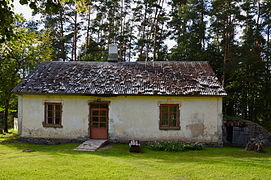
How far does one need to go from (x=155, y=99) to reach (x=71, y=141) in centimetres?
620

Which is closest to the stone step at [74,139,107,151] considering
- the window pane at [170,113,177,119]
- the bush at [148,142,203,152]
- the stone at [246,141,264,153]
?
the bush at [148,142,203,152]

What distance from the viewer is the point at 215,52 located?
26.4 m

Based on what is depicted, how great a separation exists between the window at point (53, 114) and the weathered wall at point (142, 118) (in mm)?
298

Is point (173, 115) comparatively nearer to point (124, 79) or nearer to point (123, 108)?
point (123, 108)

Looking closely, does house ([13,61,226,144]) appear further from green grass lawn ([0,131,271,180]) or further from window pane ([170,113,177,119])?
green grass lawn ([0,131,271,180])

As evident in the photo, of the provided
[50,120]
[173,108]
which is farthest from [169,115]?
[50,120]

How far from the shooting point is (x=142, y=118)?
14609 millimetres

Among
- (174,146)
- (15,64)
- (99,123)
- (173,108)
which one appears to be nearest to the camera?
(174,146)

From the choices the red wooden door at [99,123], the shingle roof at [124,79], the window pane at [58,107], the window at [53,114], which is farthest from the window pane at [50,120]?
the red wooden door at [99,123]

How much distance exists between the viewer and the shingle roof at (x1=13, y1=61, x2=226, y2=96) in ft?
47.5

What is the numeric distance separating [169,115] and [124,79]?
13.2 ft

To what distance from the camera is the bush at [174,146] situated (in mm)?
12914

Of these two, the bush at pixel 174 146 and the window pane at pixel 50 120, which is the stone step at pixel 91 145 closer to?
the bush at pixel 174 146

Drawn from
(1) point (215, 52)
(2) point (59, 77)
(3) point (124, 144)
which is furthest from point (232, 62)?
(2) point (59, 77)
